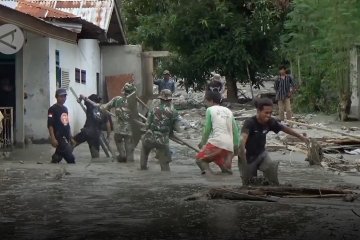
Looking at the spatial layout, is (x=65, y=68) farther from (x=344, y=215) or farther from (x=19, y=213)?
(x=344, y=215)

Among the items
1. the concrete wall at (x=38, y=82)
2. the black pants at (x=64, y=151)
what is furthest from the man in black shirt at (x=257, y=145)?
the concrete wall at (x=38, y=82)

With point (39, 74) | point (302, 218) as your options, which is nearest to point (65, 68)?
point (39, 74)

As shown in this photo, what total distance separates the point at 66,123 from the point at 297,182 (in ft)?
15.4

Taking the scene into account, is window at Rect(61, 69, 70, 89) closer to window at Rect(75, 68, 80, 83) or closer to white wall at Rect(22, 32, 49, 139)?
window at Rect(75, 68, 80, 83)

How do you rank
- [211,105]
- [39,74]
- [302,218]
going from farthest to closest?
[39,74] < [211,105] < [302,218]

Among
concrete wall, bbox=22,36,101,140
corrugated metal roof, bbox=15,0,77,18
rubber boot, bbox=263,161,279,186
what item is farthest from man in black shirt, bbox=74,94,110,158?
rubber boot, bbox=263,161,279,186

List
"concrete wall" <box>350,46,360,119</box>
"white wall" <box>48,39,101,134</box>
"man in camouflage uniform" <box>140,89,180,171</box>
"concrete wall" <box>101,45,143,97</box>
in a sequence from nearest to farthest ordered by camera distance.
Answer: "man in camouflage uniform" <box>140,89,180,171</box>
"white wall" <box>48,39,101,134</box>
"concrete wall" <box>350,46,360,119</box>
"concrete wall" <box>101,45,143,97</box>

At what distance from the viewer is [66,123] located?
500 inches

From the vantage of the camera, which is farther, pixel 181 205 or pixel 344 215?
pixel 181 205

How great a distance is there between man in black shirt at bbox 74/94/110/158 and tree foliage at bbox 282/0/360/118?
9.32 m

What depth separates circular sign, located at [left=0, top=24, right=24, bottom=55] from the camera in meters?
13.7

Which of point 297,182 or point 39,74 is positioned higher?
point 39,74

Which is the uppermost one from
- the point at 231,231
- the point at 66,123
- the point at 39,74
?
the point at 39,74

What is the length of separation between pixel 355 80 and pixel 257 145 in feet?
46.0
